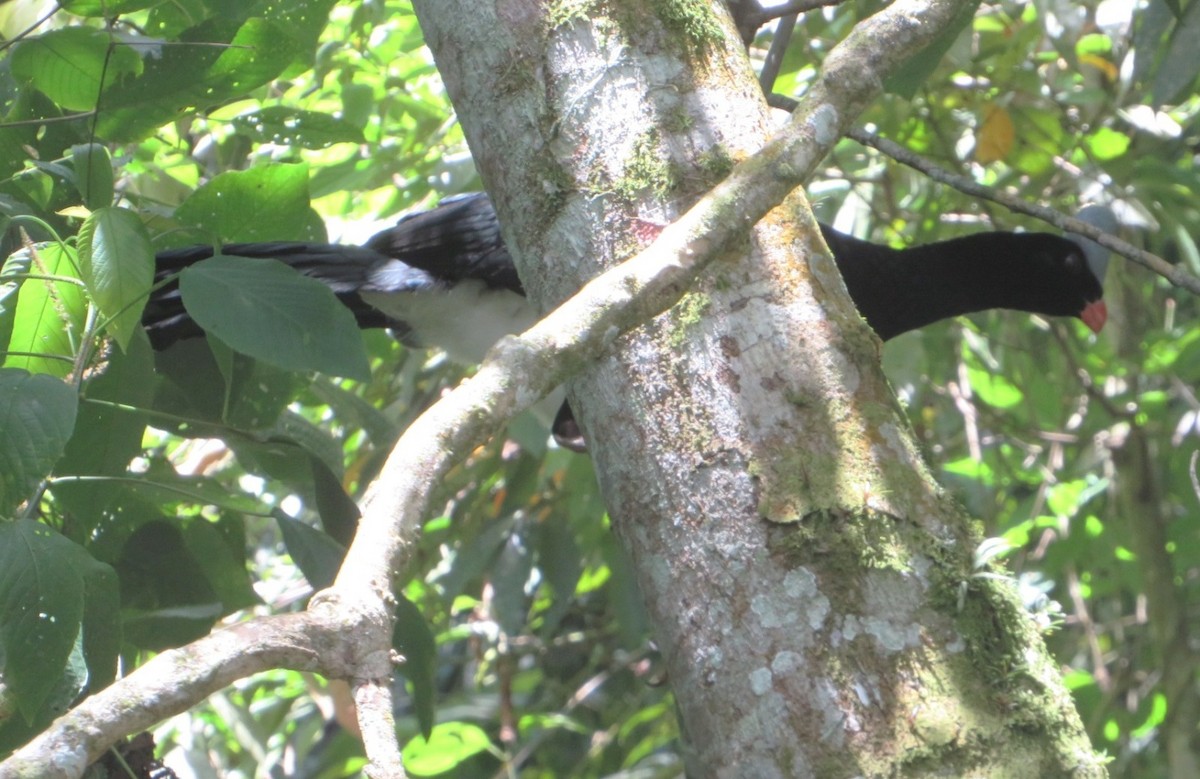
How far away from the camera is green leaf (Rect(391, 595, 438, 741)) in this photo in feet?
5.01

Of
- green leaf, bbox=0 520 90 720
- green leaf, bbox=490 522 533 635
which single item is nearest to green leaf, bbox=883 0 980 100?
green leaf, bbox=0 520 90 720

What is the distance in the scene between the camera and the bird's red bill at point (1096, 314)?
349 centimetres

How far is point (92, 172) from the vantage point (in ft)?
4.42

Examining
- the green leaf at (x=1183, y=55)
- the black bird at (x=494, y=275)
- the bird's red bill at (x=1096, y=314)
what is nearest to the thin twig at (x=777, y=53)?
the green leaf at (x=1183, y=55)

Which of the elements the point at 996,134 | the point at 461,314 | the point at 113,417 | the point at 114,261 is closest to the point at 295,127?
the point at 113,417

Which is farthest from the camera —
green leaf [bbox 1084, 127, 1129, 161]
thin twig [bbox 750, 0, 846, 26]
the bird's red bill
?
the bird's red bill

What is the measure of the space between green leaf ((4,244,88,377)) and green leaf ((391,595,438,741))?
1.66ft

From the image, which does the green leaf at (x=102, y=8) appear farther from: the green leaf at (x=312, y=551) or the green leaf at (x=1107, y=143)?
the green leaf at (x=1107, y=143)

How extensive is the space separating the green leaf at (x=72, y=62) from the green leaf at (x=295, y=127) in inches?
11.3

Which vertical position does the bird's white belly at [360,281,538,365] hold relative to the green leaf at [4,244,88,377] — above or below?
below

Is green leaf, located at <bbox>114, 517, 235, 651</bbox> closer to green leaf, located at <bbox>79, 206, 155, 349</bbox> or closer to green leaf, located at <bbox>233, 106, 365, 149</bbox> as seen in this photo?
green leaf, located at <bbox>79, 206, 155, 349</bbox>

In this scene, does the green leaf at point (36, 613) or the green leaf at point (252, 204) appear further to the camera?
the green leaf at point (252, 204)

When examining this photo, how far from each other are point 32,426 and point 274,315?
10.4 inches

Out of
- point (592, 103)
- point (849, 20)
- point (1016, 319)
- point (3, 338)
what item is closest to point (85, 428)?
point (3, 338)
